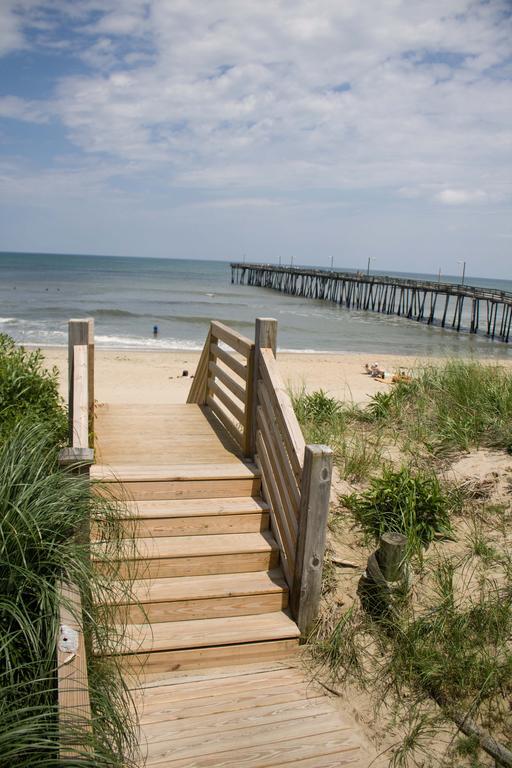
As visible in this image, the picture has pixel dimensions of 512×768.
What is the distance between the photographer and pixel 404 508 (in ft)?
16.8

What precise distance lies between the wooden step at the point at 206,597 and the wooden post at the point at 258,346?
4.51 feet

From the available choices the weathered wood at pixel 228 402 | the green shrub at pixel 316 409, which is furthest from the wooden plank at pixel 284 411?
the green shrub at pixel 316 409

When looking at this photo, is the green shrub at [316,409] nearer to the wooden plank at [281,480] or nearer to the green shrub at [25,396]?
the wooden plank at [281,480]

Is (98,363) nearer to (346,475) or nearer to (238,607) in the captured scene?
(346,475)

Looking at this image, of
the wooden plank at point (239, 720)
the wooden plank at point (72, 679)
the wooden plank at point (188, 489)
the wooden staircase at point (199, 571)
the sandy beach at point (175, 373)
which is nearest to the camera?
the wooden plank at point (72, 679)

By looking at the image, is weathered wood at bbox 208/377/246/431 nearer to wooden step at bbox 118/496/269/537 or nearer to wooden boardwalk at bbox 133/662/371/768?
wooden step at bbox 118/496/269/537

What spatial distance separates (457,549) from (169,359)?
51.6 feet

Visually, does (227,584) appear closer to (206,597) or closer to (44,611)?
(206,597)

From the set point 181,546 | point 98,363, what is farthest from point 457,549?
point 98,363

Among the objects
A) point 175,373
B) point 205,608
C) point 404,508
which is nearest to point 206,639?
point 205,608

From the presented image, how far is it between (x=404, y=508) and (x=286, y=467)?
1.25m

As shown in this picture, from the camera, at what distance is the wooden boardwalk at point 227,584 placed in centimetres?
333

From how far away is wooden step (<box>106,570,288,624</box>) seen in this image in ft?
13.4

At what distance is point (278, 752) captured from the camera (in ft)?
10.6
